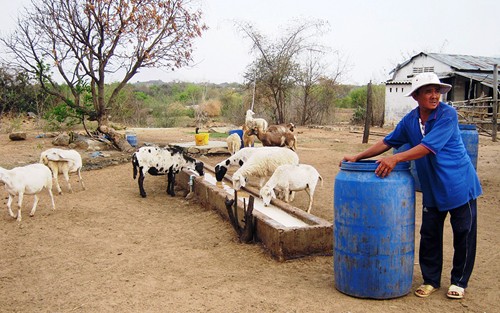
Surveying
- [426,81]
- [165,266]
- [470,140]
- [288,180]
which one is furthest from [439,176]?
[470,140]

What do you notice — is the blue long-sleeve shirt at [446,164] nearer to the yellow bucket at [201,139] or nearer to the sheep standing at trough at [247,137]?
the sheep standing at trough at [247,137]

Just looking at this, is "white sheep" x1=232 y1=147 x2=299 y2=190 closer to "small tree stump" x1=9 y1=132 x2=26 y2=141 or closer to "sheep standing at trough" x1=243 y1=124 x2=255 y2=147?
"sheep standing at trough" x1=243 y1=124 x2=255 y2=147

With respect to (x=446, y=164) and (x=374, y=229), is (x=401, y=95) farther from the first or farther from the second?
(x=374, y=229)

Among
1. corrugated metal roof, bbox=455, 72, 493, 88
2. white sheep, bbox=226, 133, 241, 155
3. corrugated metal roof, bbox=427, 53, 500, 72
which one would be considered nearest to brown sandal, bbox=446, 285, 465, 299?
white sheep, bbox=226, 133, 241, 155

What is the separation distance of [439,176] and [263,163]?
4.53 meters

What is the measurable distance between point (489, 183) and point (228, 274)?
7077 mm

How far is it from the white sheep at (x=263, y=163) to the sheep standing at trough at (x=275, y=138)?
16.1 ft

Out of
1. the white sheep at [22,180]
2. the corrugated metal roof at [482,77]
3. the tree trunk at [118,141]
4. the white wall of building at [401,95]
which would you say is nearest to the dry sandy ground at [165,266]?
the white sheep at [22,180]

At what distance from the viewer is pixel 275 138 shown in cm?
1370

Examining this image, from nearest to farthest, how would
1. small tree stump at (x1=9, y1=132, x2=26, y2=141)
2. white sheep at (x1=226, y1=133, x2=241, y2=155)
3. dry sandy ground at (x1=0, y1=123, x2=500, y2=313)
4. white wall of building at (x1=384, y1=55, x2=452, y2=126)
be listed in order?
1. dry sandy ground at (x1=0, y1=123, x2=500, y2=313)
2. white sheep at (x1=226, y1=133, x2=241, y2=155)
3. small tree stump at (x1=9, y1=132, x2=26, y2=141)
4. white wall of building at (x1=384, y1=55, x2=452, y2=126)

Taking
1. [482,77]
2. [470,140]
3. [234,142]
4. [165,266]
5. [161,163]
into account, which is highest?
[482,77]

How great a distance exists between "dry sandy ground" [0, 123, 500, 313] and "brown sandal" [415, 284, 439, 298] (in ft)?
0.25

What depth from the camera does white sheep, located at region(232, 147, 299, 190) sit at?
26.5ft

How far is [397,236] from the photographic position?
3918 mm
